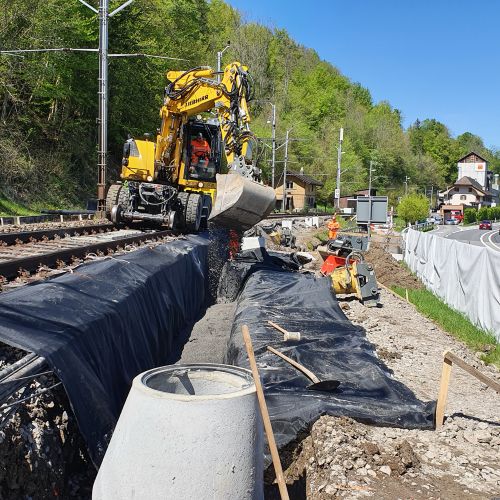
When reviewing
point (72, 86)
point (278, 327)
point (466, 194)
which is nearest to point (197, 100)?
point (278, 327)

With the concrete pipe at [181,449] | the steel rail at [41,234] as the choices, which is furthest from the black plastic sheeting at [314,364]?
the steel rail at [41,234]

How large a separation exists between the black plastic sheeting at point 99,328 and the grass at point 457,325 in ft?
17.9

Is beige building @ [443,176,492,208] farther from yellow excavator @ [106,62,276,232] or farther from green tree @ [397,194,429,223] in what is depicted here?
yellow excavator @ [106,62,276,232]

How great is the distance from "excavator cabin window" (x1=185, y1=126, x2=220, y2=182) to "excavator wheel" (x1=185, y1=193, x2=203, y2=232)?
0.66m

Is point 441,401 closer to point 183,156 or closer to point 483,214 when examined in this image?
point 183,156

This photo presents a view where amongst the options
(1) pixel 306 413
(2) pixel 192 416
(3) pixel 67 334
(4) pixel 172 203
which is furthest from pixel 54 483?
(4) pixel 172 203

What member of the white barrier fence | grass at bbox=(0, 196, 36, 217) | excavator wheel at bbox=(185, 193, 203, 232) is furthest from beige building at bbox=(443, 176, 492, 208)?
excavator wheel at bbox=(185, 193, 203, 232)

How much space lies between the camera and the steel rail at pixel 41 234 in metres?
10.3

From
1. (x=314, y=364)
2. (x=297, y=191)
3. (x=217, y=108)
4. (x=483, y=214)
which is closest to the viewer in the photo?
(x=314, y=364)

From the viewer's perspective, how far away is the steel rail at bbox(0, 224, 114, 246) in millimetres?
10289

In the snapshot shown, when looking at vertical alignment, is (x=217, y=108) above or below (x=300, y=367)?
above

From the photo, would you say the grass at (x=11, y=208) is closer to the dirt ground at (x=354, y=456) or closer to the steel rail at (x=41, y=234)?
the steel rail at (x=41, y=234)

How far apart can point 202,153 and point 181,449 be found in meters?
13.6

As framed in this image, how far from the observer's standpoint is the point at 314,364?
6.82m
